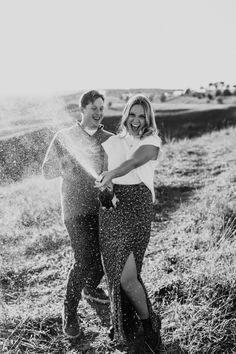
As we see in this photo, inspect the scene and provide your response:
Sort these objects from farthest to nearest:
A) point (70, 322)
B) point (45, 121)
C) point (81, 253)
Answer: point (45, 121) → point (81, 253) → point (70, 322)

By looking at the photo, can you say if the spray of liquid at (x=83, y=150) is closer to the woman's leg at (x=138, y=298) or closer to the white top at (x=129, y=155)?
the white top at (x=129, y=155)

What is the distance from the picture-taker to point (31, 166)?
46.9 ft

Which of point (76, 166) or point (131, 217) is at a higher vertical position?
point (76, 166)

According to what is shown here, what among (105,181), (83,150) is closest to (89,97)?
(83,150)

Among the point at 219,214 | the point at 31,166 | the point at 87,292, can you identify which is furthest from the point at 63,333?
the point at 31,166

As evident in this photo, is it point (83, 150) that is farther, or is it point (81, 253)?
point (83, 150)

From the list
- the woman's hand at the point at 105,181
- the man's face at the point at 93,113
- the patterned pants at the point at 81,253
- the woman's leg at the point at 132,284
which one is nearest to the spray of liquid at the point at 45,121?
the man's face at the point at 93,113

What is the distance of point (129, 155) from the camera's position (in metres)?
2.83

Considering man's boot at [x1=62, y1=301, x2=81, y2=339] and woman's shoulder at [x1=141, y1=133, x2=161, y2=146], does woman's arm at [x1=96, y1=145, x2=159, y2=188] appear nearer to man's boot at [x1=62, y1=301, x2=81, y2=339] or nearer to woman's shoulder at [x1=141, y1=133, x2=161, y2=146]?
woman's shoulder at [x1=141, y1=133, x2=161, y2=146]

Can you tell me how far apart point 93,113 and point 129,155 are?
713 millimetres

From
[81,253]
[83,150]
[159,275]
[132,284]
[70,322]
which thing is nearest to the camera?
[132,284]

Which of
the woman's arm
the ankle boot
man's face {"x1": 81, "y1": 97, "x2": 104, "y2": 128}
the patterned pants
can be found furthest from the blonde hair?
the ankle boot

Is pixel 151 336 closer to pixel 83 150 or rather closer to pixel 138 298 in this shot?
pixel 138 298

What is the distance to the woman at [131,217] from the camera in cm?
279
